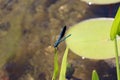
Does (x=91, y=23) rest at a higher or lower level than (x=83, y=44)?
higher

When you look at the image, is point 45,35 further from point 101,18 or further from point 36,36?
point 101,18

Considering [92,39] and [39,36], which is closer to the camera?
[92,39]

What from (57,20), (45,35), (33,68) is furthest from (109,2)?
(33,68)

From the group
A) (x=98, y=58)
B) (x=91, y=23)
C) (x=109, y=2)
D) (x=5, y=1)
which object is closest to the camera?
(x=98, y=58)
